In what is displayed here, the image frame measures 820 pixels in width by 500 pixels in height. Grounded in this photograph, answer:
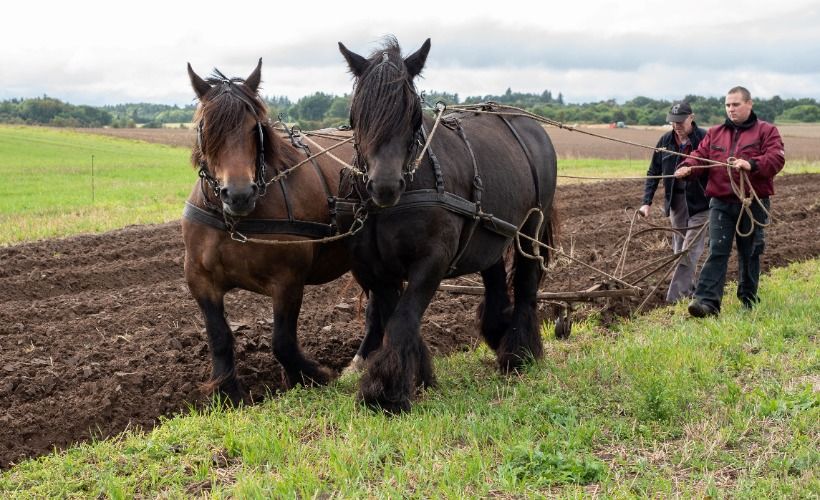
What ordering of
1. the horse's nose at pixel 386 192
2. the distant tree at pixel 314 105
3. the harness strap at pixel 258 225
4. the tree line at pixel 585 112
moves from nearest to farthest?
the horse's nose at pixel 386 192 → the harness strap at pixel 258 225 → the distant tree at pixel 314 105 → the tree line at pixel 585 112

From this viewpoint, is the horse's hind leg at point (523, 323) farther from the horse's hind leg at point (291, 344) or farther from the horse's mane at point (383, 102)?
the horse's mane at point (383, 102)

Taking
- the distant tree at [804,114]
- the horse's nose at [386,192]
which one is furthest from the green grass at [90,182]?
the distant tree at [804,114]

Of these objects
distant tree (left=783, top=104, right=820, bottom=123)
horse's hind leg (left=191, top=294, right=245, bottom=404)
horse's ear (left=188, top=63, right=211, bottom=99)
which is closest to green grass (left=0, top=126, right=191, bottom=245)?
horse's hind leg (left=191, top=294, right=245, bottom=404)

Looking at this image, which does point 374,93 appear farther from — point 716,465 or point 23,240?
point 23,240

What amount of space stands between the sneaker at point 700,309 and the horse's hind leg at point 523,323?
5.05 feet

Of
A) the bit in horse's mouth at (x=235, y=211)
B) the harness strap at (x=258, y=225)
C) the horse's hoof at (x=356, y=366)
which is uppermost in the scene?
the bit in horse's mouth at (x=235, y=211)

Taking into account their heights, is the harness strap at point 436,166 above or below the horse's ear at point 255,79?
below

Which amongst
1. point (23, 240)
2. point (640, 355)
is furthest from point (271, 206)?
Answer: point (23, 240)

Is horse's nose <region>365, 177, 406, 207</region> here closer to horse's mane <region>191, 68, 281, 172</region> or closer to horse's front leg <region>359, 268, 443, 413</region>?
horse's front leg <region>359, 268, 443, 413</region>

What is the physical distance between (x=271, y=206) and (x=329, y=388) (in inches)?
51.5

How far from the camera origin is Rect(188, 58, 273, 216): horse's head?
4.67 m

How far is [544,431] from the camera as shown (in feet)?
14.7

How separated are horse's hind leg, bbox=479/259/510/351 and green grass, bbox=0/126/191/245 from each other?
341 inches

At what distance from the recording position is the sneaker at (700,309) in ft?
23.8
